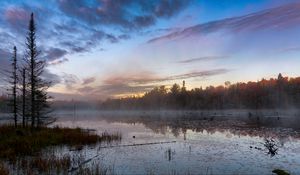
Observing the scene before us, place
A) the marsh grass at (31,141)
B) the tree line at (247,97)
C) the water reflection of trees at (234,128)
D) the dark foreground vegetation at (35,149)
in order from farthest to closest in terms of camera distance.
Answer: the tree line at (247,97) → the water reflection of trees at (234,128) → the marsh grass at (31,141) → the dark foreground vegetation at (35,149)

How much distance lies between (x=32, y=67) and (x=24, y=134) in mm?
10993

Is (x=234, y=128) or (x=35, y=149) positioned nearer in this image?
(x=35, y=149)

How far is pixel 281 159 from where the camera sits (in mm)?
20188

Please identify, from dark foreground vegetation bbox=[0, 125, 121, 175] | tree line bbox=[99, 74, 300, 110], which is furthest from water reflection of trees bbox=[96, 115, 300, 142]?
tree line bbox=[99, 74, 300, 110]

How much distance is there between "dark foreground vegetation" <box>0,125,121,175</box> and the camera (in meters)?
17.2

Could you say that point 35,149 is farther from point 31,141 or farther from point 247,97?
point 247,97

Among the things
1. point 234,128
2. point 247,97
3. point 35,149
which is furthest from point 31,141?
point 247,97

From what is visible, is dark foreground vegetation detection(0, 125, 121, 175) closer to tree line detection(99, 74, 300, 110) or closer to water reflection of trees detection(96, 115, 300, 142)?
water reflection of trees detection(96, 115, 300, 142)

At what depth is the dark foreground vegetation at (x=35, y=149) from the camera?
56.3 ft

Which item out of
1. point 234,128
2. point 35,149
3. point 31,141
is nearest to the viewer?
point 35,149

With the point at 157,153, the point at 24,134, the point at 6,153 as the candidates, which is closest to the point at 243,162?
the point at 157,153

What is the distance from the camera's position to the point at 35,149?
25203mm

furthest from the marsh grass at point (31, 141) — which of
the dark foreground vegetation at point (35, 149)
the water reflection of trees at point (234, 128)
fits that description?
the water reflection of trees at point (234, 128)

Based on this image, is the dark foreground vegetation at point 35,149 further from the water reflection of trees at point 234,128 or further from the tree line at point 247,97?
the tree line at point 247,97
